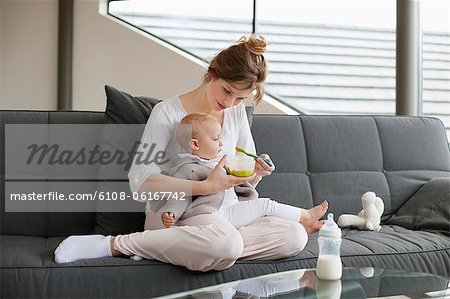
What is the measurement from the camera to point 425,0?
419 cm

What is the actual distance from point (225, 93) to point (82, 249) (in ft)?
2.41

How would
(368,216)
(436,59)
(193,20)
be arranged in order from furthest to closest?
(193,20), (436,59), (368,216)

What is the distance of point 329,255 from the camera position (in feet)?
6.30

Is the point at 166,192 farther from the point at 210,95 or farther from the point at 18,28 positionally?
the point at 18,28

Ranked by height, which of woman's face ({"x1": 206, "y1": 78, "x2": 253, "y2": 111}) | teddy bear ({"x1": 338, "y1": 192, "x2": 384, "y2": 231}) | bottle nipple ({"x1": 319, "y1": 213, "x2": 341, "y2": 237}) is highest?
woman's face ({"x1": 206, "y1": 78, "x2": 253, "y2": 111})

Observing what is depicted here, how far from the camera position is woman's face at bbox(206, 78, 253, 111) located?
245cm

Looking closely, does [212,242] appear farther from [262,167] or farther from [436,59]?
[436,59]

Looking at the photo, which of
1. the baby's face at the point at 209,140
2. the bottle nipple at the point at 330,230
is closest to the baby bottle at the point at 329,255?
the bottle nipple at the point at 330,230

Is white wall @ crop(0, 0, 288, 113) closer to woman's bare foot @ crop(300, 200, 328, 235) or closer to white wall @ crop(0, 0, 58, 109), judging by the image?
white wall @ crop(0, 0, 58, 109)

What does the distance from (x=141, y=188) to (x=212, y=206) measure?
9.9 inches

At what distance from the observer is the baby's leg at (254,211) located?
7.97 ft

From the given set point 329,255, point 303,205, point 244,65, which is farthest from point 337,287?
point 303,205

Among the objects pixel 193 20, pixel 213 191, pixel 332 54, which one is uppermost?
pixel 193 20

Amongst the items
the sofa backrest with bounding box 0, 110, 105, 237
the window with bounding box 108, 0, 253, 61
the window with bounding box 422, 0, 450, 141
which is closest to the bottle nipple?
the sofa backrest with bounding box 0, 110, 105, 237
